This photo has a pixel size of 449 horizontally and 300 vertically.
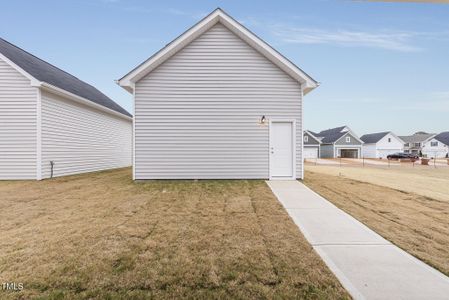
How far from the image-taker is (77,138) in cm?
1205

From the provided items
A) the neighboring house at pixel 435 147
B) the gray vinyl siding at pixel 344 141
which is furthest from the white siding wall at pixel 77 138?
the neighboring house at pixel 435 147

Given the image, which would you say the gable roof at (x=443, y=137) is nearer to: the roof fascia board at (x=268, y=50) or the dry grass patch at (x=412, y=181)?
the dry grass patch at (x=412, y=181)

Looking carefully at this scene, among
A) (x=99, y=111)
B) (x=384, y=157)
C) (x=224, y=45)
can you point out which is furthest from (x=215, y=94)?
(x=384, y=157)

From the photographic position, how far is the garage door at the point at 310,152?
43128mm

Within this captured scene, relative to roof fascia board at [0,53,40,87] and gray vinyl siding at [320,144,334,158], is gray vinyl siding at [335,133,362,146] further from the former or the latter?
roof fascia board at [0,53,40,87]

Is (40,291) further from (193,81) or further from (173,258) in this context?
(193,81)

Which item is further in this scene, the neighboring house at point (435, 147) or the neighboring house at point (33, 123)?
the neighboring house at point (435, 147)

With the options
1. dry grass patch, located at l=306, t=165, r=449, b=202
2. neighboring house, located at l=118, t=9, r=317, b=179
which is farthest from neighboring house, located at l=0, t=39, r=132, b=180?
dry grass patch, located at l=306, t=165, r=449, b=202

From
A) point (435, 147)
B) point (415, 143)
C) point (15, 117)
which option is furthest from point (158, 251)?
point (435, 147)

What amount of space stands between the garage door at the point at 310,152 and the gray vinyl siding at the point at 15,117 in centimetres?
4099

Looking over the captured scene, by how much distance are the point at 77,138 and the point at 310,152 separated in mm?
39700

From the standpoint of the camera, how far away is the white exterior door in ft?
30.6

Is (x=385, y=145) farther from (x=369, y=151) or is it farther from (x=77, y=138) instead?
(x=77, y=138)

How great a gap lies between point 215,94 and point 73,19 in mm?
12144
